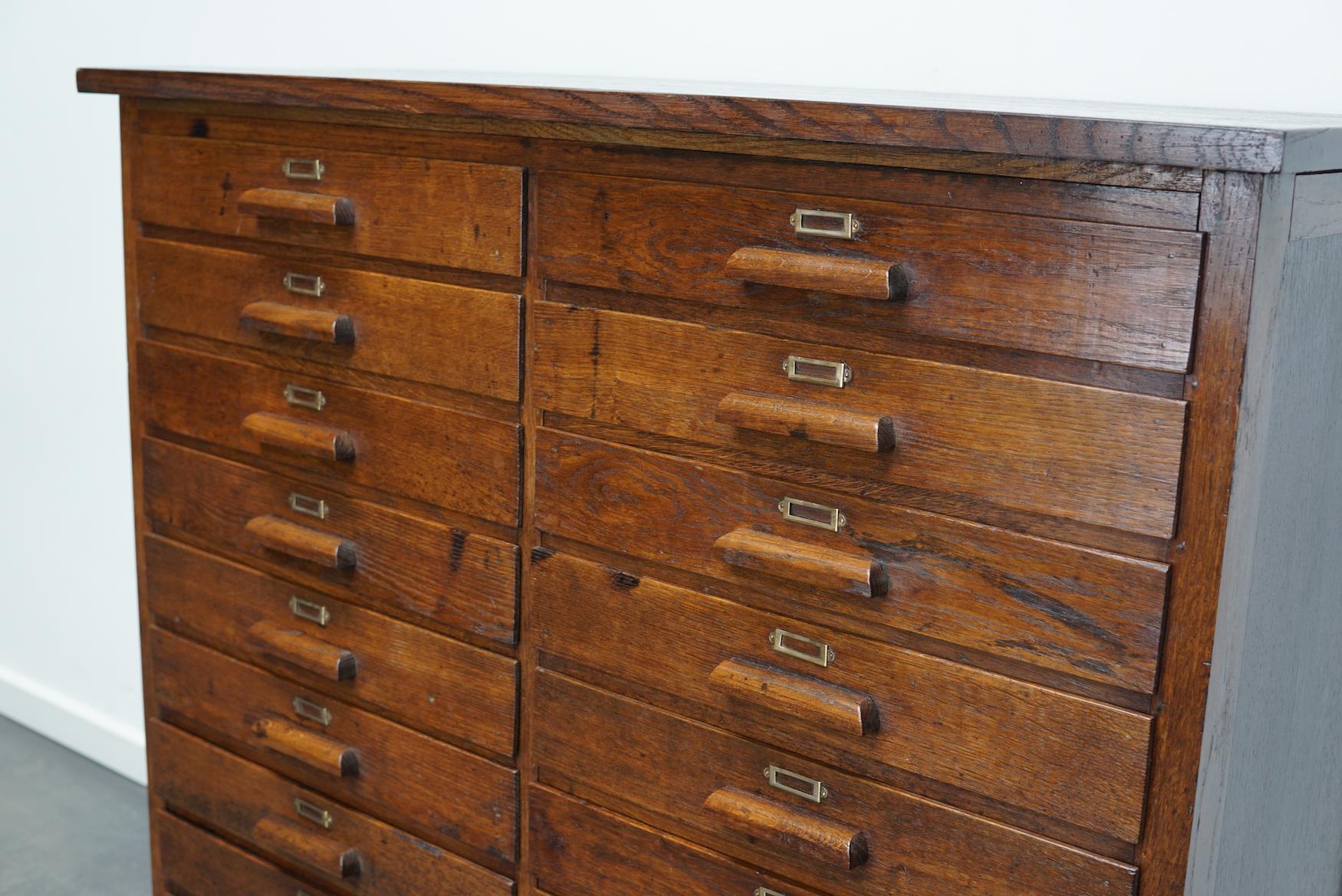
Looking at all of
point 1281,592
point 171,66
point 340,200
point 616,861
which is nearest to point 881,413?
point 1281,592

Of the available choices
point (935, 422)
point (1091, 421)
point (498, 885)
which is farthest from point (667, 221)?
point (498, 885)

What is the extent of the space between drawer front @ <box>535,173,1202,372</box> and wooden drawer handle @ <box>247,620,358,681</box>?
0.59 meters

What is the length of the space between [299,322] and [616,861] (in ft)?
2.30

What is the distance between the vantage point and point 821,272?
4.11 ft

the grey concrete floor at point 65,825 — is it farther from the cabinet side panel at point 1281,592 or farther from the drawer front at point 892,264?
the cabinet side panel at point 1281,592

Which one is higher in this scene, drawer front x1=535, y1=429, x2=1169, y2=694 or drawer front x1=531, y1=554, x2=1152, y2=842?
drawer front x1=535, y1=429, x2=1169, y2=694

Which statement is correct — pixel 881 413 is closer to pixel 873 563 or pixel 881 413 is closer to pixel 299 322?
pixel 873 563

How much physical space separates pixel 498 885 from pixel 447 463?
0.48 m

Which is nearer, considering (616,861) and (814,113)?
(814,113)

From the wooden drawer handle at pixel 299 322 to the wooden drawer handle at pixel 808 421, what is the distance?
525mm

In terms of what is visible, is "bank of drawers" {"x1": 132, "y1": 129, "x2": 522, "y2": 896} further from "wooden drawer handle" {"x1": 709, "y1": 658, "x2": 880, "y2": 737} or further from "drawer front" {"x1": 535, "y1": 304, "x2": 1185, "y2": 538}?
"wooden drawer handle" {"x1": 709, "y1": 658, "x2": 880, "y2": 737}

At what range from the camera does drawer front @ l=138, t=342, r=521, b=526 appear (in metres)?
1.58

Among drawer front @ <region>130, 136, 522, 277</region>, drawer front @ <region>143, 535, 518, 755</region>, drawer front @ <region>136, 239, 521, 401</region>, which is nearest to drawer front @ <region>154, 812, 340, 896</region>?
drawer front @ <region>143, 535, 518, 755</region>

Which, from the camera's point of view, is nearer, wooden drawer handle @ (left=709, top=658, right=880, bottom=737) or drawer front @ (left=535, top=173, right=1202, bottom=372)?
drawer front @ (left=535, top=173, right=1202, bottom=372)
